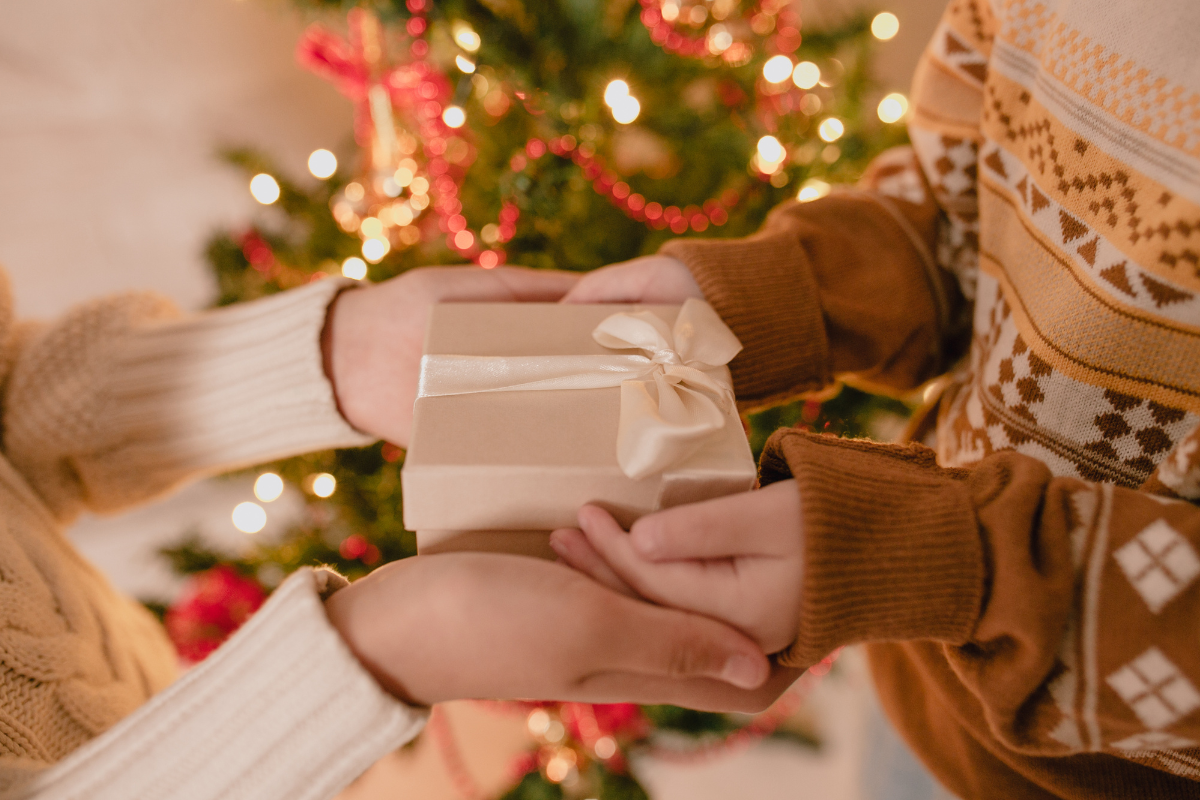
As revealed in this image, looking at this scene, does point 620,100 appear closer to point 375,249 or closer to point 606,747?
point 375,249

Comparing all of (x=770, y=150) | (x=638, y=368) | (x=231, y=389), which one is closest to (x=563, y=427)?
(x=638, y=368)

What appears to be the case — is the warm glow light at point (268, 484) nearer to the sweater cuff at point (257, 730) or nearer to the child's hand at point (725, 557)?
the sweater cuff at point (257, 730)

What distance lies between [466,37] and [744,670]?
641mm

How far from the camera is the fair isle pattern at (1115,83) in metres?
0.39

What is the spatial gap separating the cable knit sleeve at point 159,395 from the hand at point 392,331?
2cm

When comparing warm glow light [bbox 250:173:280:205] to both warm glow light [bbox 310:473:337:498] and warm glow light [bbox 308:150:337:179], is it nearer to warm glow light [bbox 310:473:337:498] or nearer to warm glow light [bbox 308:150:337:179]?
warm glow light [bbox 308:150:337:179]

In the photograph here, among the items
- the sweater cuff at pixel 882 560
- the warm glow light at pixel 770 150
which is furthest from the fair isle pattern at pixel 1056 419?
the warm glow light at pixel 770 150

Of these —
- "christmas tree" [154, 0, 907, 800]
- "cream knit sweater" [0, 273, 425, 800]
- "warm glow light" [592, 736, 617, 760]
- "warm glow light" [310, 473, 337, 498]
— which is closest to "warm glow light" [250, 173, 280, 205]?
"christmas tree" [154, 0, 907, 800]

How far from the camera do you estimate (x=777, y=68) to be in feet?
2.67

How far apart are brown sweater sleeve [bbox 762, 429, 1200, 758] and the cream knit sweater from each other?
29cm

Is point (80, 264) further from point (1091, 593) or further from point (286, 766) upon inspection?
point (1091, 593)

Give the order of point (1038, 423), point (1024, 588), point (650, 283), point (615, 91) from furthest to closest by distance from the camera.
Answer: point (615, 91)
point (650, 283)
point (1038, 423)
point (1024, 588)

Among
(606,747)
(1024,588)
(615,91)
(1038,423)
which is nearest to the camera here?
(1024,588)

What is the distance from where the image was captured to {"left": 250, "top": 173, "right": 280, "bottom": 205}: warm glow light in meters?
0.92
